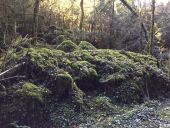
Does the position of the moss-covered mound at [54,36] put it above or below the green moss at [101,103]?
above

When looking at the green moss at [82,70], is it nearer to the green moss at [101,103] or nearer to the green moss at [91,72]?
the green moss at [91,72]

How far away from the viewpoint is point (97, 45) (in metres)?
23.9

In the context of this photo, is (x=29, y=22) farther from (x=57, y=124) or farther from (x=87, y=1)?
(x=87, y=1)

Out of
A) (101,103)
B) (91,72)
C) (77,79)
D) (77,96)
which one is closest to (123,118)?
(101,103)

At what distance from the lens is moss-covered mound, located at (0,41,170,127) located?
11547 mm

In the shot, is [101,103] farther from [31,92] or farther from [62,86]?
[31,92]

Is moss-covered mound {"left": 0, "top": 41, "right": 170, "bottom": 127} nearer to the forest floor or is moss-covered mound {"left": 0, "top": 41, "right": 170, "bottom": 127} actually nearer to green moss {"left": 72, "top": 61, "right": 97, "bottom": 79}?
green moss {"left": 72, "top": 61, "right": 97, "bottom": 79}

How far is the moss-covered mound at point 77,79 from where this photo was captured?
11547mm

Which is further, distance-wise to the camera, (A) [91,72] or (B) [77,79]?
(A) [91,72]

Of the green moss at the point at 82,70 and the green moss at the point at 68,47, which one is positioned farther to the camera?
the green moss at the point at 68,47

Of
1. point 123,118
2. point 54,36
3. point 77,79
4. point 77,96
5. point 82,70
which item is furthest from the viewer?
point 54,36

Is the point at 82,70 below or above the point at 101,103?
above

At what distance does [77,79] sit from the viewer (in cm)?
1357

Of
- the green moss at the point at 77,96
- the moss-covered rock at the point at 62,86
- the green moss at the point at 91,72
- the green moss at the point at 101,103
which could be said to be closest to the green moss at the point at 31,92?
the moss-covered rock at the point at 62,86
